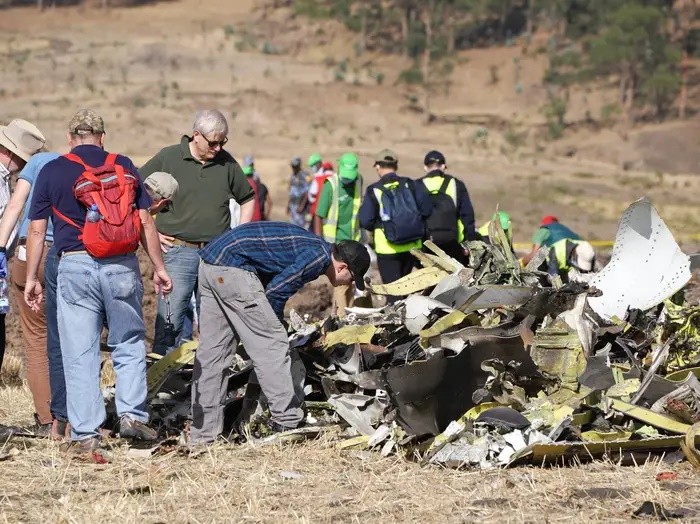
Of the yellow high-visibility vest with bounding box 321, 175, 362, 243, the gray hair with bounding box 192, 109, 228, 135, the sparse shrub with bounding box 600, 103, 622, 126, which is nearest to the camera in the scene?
the gray hair with bounding box 192, 109, 228, 135

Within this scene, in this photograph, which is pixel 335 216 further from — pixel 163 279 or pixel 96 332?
pixel 96 332

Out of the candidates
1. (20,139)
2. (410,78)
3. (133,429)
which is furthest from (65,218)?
(410,78)

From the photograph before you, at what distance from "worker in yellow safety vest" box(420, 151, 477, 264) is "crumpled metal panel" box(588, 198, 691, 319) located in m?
2.62

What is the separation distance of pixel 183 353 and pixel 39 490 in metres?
1.85

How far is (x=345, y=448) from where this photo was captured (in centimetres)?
689

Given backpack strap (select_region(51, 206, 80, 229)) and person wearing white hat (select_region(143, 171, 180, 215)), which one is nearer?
backpack strap (select_region(51, 206, 80, 229))

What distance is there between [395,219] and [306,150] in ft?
98.7

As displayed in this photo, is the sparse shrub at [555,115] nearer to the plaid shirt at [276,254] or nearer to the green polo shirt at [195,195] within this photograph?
the green polo shirt at [195,195]

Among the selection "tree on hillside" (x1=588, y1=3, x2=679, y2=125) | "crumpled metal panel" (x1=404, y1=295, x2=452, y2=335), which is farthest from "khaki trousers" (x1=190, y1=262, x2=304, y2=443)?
"tree on hillside" (x1=588, y1=3, x2=679, y2=125)

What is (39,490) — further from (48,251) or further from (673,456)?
(673,456)

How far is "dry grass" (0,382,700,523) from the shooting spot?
18.2ft

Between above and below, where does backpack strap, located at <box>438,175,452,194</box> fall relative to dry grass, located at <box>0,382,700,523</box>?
above

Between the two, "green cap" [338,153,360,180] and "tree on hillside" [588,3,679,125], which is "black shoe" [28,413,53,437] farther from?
"tree on hillside" [588,3,679,125]

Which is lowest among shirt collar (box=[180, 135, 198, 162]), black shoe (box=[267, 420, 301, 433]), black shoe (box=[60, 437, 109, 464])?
black shoe (box=[267, 420, 301, 433])
